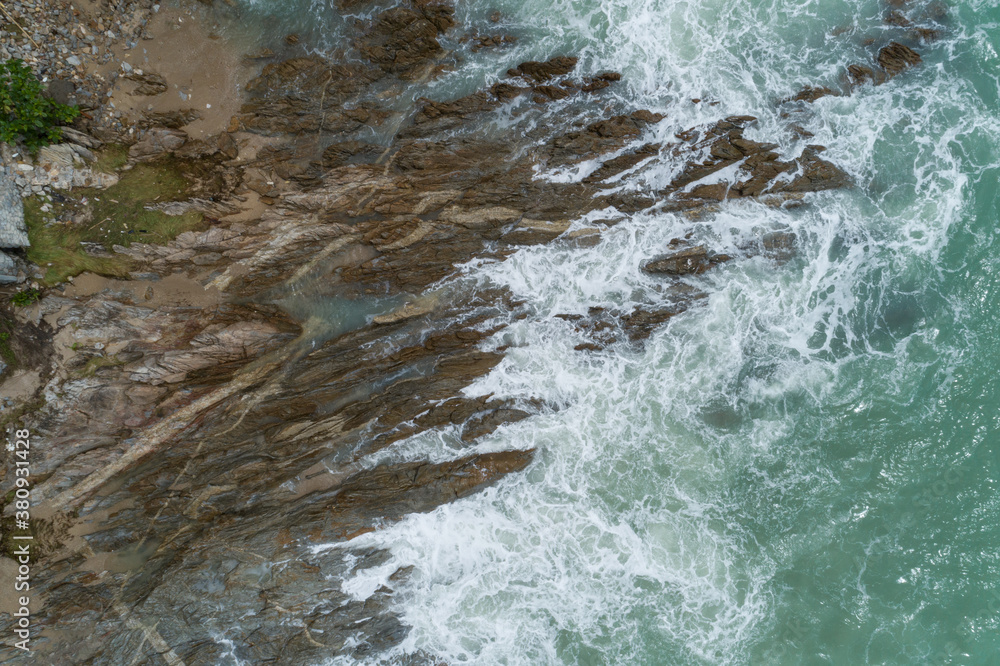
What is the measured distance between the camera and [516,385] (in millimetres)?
18812

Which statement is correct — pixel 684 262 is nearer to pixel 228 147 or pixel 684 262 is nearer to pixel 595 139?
pixel 595 139

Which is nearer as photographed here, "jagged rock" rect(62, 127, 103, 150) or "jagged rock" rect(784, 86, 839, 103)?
"jagged rock" rect(62, 127, 103, 150)

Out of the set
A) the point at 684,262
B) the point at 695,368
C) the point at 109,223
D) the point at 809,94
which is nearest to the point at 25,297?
the point at 109,223

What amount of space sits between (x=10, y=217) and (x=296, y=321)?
906 centimetres

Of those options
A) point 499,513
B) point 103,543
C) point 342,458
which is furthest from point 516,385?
point 103,543

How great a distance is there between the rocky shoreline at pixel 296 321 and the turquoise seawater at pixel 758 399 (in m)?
0.79

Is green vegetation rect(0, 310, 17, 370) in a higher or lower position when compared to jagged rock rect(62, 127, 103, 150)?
lower

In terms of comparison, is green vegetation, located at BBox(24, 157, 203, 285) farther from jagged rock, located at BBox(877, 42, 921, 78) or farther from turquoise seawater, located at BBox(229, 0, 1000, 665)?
jagged rock, located at BBox(877, 42, 921, 78)

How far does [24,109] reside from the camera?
633 inches
